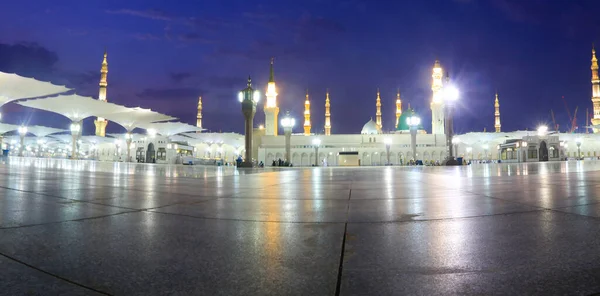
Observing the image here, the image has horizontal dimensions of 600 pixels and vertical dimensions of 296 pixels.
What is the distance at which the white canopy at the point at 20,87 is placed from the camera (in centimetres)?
3158

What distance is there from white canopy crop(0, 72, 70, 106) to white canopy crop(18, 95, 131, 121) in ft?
15.5

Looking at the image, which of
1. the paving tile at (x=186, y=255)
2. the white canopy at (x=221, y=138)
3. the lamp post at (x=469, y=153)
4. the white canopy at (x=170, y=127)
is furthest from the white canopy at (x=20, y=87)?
the lamp post at (x=469, y=153)

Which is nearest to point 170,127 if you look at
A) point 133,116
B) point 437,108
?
point 133,116

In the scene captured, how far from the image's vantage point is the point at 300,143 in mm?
60844

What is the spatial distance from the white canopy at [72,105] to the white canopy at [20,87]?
473cm

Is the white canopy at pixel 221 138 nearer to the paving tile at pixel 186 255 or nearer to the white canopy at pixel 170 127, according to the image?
the white canopy at pixel 170 127

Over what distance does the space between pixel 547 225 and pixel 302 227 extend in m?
1.65

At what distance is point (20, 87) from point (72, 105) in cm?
1005

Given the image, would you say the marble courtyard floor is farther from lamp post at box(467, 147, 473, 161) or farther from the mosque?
lamp post at box(467, 147, 473, 161)

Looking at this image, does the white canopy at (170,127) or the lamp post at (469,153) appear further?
the white canopy at (170,127)

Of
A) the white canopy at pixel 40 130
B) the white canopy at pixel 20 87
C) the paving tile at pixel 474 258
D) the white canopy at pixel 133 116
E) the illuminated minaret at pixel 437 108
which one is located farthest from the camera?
the white canopy at pixel 40 130

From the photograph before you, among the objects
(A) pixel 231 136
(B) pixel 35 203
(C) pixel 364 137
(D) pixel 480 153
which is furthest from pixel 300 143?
(B) pixel 35 203

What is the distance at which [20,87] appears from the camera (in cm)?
3334

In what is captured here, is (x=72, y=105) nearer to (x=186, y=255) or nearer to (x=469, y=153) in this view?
(x=186, y=255)
